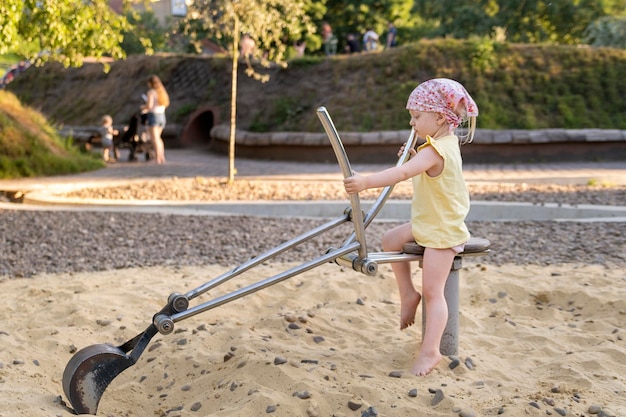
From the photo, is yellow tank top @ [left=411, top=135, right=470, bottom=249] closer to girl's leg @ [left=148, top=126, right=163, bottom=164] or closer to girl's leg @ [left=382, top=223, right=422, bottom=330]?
girl's leg @ [left=382, top=223, right=422, bottom=330]

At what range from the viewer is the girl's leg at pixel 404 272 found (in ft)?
11.8

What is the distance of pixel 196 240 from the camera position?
6.92 m

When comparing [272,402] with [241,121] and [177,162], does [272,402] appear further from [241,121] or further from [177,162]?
[241,121]

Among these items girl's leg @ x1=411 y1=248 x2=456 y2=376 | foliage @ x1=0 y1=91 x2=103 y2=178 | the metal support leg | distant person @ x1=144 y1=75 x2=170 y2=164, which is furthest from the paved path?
girl's leg @ x1=411 y1=248 x2=456 y2=376

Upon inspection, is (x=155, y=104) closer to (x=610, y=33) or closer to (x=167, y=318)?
(x=167, y=318)

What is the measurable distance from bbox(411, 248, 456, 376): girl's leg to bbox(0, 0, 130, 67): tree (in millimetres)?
4427

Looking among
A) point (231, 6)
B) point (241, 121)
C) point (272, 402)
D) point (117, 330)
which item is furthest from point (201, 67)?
point (272, 402)

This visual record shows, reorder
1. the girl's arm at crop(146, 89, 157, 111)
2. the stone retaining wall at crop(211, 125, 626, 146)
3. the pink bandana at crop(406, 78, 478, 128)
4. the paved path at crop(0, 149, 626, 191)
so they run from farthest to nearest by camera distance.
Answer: the stone retaining wall at crop(211, 125, 626, 146)
the girl's arm at crop(146, 89, 157, 111)
the paved path at crop(0, 149, 626, 191)
the pink bandana at crop(406, 78, 478, 128)

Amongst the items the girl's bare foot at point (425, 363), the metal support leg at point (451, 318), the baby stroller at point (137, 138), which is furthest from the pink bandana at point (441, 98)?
the baby stroller at point (137, 138)

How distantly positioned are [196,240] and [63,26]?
245 cm

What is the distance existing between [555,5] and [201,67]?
1305 cm

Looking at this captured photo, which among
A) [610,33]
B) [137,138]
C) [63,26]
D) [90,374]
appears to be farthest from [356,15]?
[90,374]

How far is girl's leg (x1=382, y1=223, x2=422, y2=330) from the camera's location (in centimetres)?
360

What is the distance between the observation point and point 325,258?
3367 mm
